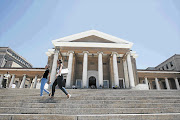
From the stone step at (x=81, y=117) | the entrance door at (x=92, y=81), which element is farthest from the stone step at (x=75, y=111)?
the entrance door at (x=92, y=81)

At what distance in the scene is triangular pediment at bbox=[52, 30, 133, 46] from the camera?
71.1ft

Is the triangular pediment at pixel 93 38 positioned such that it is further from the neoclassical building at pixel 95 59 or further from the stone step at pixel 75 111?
the stone step at pixel 75 111

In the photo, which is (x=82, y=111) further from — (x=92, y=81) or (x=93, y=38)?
(x=92, y=81)

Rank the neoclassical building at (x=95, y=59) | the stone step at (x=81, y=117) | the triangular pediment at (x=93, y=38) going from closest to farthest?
1. the stone step at (x=81, y=117)
2. the neoclassical building at (x=95, y=59)
3. the triangular pediment at (x=93, y=38)

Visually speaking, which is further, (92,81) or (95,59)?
(95,59)

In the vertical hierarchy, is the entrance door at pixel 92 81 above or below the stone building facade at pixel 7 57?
below

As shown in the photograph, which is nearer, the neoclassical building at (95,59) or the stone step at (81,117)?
the stone step at (81,117)

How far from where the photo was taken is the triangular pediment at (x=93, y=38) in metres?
21.7

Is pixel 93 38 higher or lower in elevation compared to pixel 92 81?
higher

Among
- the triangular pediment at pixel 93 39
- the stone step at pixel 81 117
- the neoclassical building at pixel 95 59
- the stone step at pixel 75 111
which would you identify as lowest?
the stone step at pixel 81 117

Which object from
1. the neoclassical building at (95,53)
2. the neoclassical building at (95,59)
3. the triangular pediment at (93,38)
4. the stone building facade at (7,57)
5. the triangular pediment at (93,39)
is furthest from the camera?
the stone building facade at (7,57)

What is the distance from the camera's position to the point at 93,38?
2214 cm

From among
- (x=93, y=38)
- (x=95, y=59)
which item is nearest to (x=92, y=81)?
(x=95, y=59)

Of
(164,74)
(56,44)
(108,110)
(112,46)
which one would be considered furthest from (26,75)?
(164,74)
